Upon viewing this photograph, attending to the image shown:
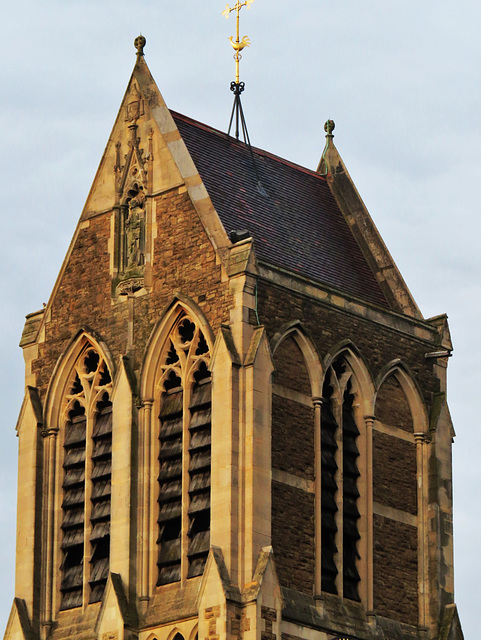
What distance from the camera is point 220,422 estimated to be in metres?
55.0

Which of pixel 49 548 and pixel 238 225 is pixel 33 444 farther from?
pixel 238 225

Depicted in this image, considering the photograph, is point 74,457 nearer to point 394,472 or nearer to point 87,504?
point 87,504

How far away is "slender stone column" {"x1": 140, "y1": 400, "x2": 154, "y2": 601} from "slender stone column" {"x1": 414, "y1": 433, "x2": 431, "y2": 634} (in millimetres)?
5991

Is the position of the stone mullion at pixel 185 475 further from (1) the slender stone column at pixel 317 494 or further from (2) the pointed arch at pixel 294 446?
(1) the slender stone column at pixel 317 494

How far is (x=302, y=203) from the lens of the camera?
61844 millimetres

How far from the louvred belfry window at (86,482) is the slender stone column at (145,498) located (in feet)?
3.48

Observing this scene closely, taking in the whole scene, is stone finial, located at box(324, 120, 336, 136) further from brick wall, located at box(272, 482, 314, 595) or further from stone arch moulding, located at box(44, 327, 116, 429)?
brick wall, located at box(272, 482, 314, 595)

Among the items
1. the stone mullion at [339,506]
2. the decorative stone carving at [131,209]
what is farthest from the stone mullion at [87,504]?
the stone mullion at [339,506]

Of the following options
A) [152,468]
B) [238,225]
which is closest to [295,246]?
[238,225]

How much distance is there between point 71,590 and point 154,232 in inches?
297

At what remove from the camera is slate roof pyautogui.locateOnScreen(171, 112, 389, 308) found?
58.5 meters

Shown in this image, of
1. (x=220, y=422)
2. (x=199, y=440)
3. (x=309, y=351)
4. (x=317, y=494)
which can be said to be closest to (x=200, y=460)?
(x=199, y=440)

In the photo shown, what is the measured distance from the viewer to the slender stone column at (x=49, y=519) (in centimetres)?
5753

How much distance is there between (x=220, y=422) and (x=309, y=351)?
3.08 metres
